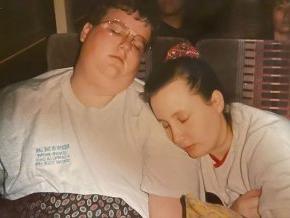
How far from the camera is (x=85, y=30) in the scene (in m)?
0.86

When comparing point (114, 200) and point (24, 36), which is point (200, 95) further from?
point (24, 36)

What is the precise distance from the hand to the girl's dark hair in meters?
0.15

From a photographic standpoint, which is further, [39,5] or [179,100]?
[39,5]

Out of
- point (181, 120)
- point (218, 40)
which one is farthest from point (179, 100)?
point (218, 40)

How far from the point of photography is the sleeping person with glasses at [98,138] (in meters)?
0.82

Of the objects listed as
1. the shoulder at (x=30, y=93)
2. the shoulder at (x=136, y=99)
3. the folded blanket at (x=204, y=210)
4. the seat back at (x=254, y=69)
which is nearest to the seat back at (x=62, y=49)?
the shoulder at (x=30, y=93)

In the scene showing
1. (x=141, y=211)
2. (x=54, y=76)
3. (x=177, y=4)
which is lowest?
(x=141, y=211)

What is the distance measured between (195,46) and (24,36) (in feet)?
1.17

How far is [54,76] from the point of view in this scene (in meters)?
0.90

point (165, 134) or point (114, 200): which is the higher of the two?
point (165, 134)

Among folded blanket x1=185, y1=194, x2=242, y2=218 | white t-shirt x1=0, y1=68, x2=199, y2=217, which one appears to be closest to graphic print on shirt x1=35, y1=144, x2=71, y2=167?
white t-shirt x1=0, y1=68, x2=199, y2=217

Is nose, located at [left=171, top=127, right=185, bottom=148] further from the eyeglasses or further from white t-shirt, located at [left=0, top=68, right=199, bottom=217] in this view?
the eyeglasses

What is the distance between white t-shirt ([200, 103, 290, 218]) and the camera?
0.75 meters

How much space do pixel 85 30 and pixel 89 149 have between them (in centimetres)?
24
